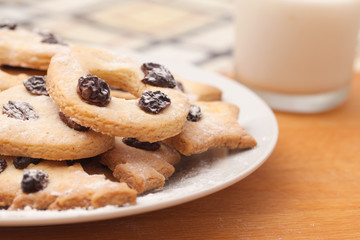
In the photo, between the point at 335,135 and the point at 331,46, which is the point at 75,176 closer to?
the point at 335,135

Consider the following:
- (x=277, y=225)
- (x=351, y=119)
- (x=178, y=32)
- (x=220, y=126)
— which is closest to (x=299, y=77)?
(x=351, y=119)

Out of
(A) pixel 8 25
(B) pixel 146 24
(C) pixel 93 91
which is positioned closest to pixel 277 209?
(C) pixel 93 91

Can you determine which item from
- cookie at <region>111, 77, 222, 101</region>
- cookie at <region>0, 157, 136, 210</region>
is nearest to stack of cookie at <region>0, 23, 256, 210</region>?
cookie at <region>0, 157, 136, 210</region>

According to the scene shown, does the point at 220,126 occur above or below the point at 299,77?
above

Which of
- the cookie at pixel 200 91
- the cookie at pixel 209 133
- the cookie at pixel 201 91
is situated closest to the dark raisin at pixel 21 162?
the cookie at pixel 209 133

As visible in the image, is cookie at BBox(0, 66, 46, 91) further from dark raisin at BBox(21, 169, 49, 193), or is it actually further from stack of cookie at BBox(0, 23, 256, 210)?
dark raisin at BBox(21, 169, 49, 193)
